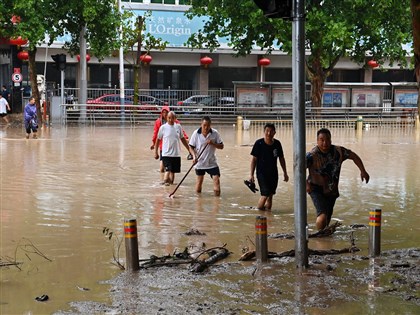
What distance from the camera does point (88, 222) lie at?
403 inches

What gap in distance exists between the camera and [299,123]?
7512 mm

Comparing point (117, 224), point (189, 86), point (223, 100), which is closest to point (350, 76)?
point (189, 86)

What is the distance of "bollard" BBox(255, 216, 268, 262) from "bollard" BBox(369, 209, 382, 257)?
1291mm

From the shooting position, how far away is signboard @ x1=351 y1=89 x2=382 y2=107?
38.5m

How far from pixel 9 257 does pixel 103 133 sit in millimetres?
21685

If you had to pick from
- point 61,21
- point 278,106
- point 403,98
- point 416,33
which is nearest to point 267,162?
point 416,33

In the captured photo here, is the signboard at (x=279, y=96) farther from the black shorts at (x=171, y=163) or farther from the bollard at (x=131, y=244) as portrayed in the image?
the bollard at (x=131, y=244)

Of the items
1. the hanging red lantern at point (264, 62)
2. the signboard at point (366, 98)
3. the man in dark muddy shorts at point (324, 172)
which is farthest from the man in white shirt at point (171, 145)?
the hanging red lantern at point (264, 62)

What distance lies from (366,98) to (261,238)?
32298 mm

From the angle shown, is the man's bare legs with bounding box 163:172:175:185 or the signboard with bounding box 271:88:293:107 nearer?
the man's bare legs with bounding box 163:172:175:185

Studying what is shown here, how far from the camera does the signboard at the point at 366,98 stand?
1516 inches

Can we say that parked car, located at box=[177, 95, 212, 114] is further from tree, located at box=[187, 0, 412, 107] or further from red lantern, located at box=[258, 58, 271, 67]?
red lantern, located at box=[258, 58, 271, 67]

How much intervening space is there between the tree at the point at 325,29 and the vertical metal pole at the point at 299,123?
22616mm

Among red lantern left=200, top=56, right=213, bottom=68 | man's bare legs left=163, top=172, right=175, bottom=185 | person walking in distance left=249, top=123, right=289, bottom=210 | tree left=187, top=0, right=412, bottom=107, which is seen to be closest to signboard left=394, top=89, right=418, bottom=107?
tree left=187, top=0, right=412, bottom=107
